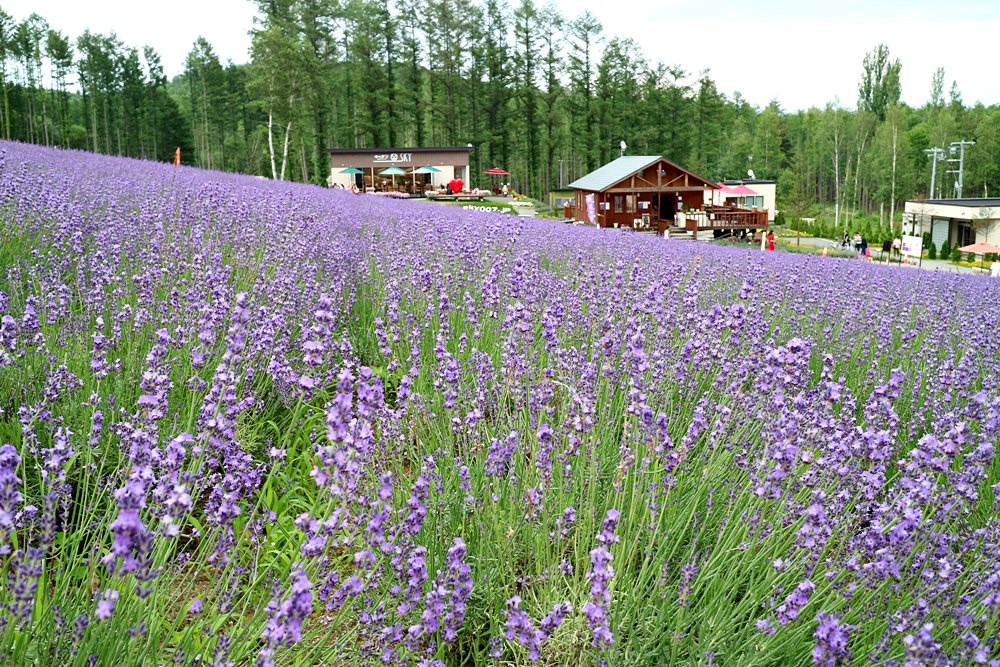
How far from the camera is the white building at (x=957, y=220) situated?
36.1 m

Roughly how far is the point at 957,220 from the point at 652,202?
16.2m

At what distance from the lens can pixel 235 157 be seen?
64375mm

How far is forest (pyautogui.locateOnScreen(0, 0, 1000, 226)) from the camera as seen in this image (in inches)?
1991

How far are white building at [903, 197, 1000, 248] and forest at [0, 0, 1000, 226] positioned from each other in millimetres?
16386

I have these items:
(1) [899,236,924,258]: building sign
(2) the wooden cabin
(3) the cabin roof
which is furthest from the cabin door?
(1) [899,236,924,258]: building sign

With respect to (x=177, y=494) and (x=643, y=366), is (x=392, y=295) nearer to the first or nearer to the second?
(x=643, y=366)

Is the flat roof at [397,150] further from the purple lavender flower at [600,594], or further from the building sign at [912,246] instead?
the purple lavender flower at [600,594]

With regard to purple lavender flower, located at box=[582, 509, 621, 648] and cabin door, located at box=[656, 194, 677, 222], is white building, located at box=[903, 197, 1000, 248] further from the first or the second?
purple lavender flower, located at box=[582, 509, 621, 648]

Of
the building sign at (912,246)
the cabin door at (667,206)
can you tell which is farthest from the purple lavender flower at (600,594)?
the cabin door at (667,206)

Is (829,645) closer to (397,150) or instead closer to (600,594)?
(600,594)

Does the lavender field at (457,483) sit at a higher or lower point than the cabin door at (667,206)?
lower

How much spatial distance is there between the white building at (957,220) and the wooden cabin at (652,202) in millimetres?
10139

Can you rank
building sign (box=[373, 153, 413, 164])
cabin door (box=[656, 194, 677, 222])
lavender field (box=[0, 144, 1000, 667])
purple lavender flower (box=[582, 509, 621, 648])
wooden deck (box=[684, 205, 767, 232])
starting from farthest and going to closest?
building sign (box=[373, 153, 413, 164]), cabin door (box=[656, 194, 677, 222]), wooden deck (box=[684, 205, 767, 232]), lavender field (box=[0, 144, 1000, 667]), purple lavender flower (box=[582, 509, 621, 648])

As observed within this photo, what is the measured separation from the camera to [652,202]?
38500mm
